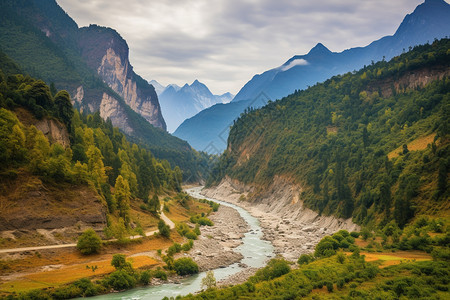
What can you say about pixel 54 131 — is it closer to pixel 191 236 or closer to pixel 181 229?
pixel 181 229

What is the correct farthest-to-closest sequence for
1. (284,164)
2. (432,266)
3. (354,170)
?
1. (284,164)
2. (354,170)
3. (432,266)

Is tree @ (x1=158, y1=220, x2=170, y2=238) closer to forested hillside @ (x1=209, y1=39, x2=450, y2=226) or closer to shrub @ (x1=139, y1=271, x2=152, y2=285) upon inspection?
shrub @ (x1=139, y1=271, x2=152, y2=285)

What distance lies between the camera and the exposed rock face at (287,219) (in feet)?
230

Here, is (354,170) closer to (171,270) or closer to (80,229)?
A: (171,270)

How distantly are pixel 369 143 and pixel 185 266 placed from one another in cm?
6834

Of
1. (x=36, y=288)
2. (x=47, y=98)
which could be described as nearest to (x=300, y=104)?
(x=47, y=98)

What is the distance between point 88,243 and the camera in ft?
156

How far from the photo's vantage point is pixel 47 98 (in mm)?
68312

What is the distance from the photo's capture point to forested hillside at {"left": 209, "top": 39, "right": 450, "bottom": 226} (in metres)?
63.3

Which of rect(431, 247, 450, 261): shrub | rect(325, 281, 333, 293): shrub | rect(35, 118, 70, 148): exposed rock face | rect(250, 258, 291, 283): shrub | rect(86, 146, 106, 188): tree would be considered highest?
rect(35, 118, 70, 148): exposed rock face

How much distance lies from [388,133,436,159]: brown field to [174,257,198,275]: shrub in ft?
176

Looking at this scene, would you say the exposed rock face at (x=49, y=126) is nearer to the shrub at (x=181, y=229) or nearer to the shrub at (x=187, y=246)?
the shrub at (x=181, y=229)

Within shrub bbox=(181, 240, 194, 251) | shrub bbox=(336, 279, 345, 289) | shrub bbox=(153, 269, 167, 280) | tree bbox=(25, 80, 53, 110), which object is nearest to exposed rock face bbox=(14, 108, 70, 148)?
tree bbox=(25, 80, 53, 110)

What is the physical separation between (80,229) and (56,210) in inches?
174
